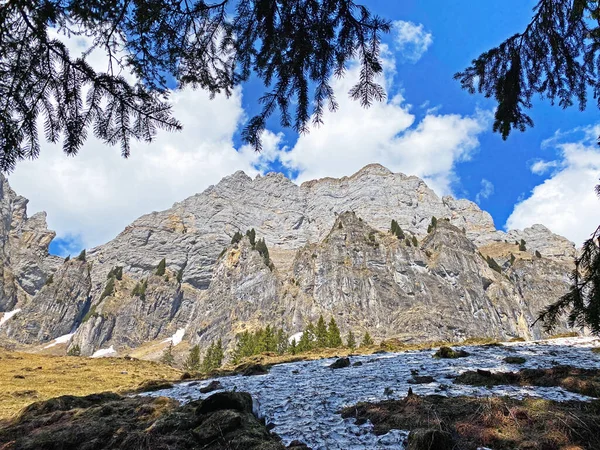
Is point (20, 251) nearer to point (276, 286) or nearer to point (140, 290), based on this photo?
point (140, 290)

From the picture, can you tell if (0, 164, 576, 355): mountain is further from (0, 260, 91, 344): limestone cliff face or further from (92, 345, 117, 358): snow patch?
(92, 345, 117, 358): snow patch

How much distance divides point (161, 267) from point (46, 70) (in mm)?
145031

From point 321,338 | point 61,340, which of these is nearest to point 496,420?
point 321,338

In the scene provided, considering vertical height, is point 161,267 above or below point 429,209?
below

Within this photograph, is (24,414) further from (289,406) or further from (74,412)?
(289,406)

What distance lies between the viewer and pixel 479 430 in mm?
4480

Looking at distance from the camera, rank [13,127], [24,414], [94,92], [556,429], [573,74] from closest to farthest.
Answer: [556,429] < [13,127] < [94,92] < [573,74] < [24,414]

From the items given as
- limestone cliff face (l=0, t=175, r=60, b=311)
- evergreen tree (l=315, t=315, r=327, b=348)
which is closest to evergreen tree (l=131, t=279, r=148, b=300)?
limestone cliff face (l=0, t=175, r=60, b=311)

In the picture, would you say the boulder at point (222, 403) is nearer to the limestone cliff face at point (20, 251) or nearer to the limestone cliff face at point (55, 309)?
the limestone cliff face at point (55, 309)

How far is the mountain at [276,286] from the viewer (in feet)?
295

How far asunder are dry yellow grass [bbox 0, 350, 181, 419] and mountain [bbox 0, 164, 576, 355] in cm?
6396

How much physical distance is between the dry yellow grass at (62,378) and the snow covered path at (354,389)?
6.34 meters

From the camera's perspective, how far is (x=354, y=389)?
802cm

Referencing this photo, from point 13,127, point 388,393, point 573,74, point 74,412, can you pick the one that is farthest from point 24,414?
point 573,74
